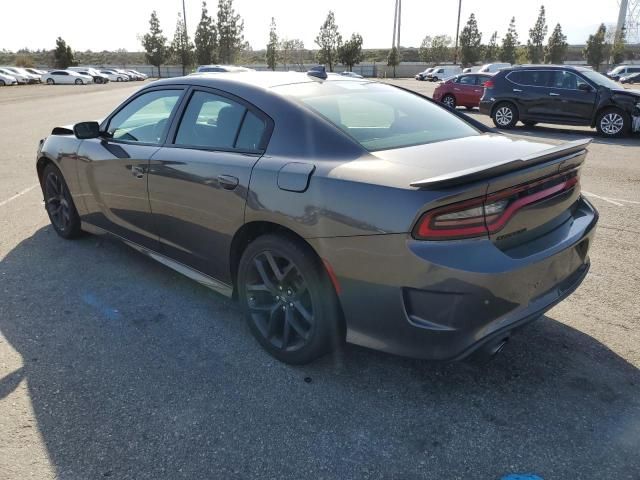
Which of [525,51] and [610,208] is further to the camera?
[525,51]

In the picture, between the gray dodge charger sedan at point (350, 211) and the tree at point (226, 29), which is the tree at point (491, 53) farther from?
the gray dodge charger sedan at point (350, 211)

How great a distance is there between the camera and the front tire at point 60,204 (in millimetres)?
4883

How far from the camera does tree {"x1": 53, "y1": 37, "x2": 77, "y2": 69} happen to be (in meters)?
73.7

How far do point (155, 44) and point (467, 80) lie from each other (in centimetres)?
6921

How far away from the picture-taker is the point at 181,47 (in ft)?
250

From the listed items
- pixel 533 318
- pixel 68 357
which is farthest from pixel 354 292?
pixel 68 357

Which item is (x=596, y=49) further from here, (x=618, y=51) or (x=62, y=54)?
(x=62, y=54)

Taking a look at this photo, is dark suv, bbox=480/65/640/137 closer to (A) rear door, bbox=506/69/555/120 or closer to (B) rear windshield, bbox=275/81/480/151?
(A) rear door, bbox=506/69/555/120

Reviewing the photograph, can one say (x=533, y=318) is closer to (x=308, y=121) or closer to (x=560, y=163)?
(x=560, y=163)

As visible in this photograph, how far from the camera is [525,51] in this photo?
85.2m

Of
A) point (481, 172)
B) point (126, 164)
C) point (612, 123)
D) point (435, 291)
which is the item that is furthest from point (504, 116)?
point (435, 291)

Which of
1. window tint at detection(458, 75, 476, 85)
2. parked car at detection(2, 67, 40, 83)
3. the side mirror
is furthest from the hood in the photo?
parked car at detection(2, 67, 40, 83)

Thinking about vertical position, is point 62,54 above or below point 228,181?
above

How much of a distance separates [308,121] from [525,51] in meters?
93.8
